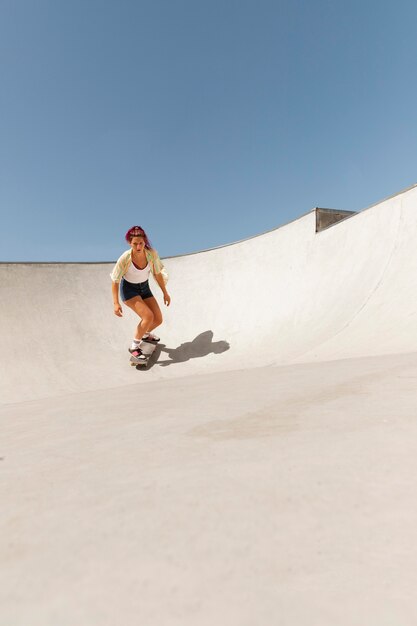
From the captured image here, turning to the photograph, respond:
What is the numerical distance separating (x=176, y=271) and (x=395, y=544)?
10.7 metres

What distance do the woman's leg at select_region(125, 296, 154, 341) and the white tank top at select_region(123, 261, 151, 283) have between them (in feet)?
1.42

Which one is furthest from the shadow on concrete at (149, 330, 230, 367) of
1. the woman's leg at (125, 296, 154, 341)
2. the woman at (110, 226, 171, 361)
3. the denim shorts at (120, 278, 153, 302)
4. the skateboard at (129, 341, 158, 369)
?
the denim shorts at (120, 278, 153, 302)

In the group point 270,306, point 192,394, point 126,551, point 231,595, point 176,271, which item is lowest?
point 231,595

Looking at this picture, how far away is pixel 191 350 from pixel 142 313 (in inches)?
66.4

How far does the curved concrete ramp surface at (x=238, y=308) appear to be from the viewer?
20.4 feet

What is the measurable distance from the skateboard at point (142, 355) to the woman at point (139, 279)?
0.02 metres

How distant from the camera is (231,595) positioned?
785 mm

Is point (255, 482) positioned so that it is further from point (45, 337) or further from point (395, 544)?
point (45, 337)

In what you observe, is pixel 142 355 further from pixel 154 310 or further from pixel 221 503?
pixel 221 503

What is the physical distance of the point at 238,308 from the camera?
31.3ft

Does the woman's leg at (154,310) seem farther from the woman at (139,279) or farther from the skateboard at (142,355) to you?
the skateboard at (142,355)

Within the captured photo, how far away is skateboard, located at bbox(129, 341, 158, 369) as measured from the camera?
7969 mm

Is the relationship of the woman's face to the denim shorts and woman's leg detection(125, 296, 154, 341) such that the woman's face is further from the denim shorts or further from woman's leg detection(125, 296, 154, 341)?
woman's leg detection(125, 296, 154, 341)

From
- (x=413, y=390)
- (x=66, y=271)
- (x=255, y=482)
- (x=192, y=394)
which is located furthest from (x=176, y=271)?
(x=255, y=482)
